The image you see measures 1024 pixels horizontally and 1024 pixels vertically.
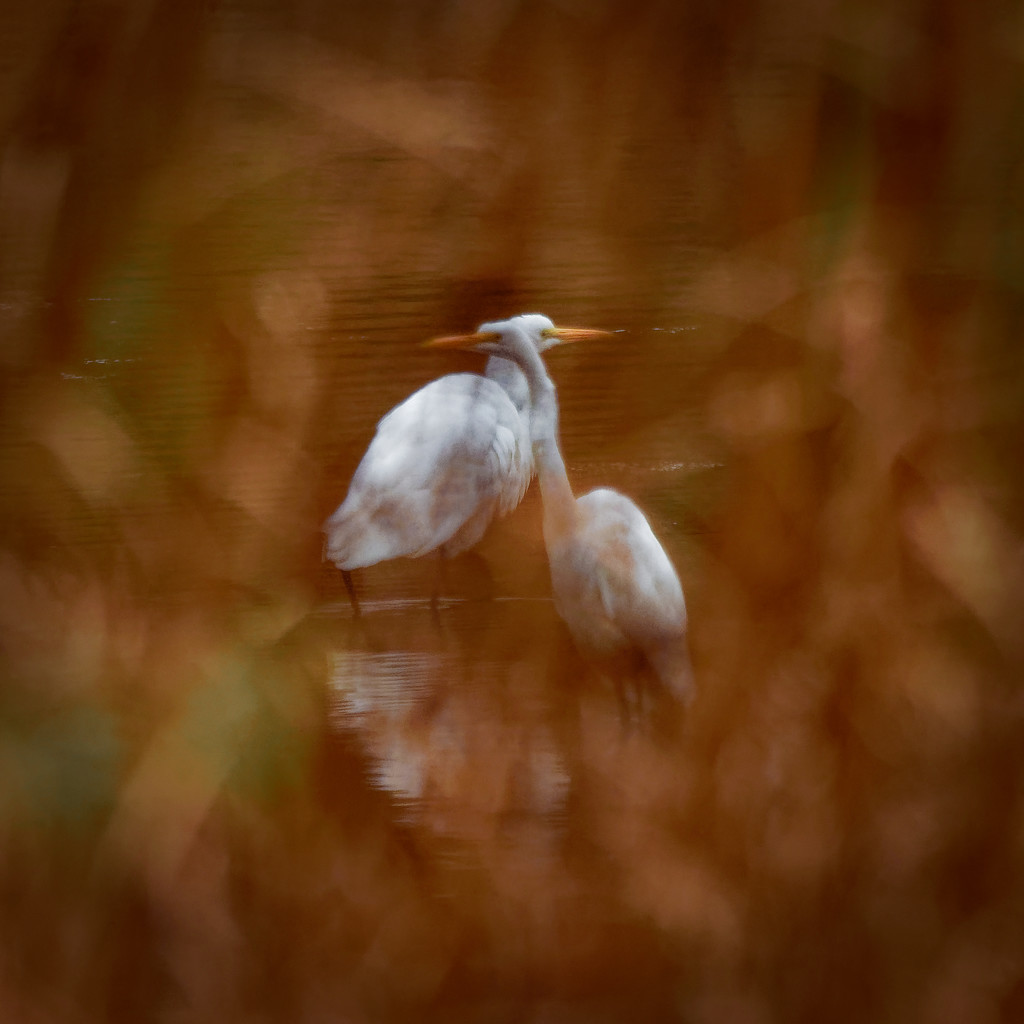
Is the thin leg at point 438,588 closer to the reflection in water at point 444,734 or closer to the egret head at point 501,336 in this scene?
the reflection in water at point 444,734

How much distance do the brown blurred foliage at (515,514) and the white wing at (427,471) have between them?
2 centimetres

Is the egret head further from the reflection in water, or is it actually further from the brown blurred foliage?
the reflection in water

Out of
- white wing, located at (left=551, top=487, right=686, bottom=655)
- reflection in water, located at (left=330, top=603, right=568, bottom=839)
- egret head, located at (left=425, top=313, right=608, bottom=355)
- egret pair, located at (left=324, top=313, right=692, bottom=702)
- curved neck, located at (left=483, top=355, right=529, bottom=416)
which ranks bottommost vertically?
reflection in water, located at (left=330, top=603, right=568, bottom=839)

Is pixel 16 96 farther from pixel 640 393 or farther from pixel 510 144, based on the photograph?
pixel 640 393

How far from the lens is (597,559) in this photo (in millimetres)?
787

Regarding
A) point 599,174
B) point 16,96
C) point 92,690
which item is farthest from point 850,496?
point 16,96

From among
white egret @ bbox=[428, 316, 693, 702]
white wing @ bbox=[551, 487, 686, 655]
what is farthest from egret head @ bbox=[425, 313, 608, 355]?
white wing @ bbox=[551, 487, 686, 655]

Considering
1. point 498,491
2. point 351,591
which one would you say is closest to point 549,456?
point 498,491

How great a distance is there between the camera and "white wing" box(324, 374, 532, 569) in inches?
30.5

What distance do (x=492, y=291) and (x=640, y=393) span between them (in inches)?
6.2

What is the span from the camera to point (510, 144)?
2.52ft

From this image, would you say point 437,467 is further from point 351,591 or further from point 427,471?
point 351,591

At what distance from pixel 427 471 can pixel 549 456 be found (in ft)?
0.35

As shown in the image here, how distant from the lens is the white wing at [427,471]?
0.77 meters
